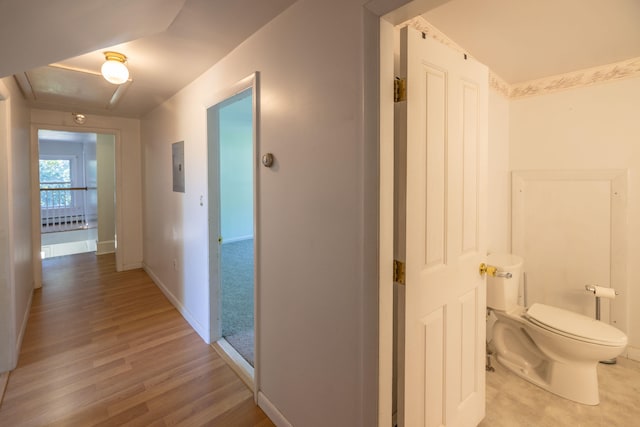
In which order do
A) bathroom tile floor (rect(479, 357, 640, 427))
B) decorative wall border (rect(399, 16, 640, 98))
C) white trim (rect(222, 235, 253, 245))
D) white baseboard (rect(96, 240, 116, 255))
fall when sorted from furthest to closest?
white trim (rect(222, 235, 253, 245)) → white baseboard (rect(96, 240, 116, 255)) → decorative wall border (rect(399, 16, 640, 98)) → bathroom tile floor (rect(479, 357, 640, 427))

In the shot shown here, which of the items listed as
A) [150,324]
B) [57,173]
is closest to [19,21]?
[150,324]

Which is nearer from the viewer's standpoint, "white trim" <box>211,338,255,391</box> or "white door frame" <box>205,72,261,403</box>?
"white door frame" <box>205,72,261,403</box>

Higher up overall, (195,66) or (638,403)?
(195,66)

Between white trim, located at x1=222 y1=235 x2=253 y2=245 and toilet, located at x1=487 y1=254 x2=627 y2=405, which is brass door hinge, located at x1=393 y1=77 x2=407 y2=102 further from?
white trim, located at x1=222 y1=235 x2=253 y2=245

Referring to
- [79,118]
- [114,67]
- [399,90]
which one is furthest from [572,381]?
[79,118]

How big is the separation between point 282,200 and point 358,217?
0.55 meters

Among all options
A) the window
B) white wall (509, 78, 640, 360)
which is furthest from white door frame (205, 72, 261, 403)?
the window

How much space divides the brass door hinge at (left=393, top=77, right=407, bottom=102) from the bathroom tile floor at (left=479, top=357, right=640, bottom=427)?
183 centimetres

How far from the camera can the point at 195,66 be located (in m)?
2.22

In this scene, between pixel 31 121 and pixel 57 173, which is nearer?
pixel 31 121

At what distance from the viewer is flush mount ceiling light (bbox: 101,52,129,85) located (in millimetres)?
1949

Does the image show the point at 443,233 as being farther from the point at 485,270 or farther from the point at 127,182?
the point at 127,182

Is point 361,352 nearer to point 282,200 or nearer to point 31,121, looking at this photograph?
point 282,200

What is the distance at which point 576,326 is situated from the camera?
187 cm
